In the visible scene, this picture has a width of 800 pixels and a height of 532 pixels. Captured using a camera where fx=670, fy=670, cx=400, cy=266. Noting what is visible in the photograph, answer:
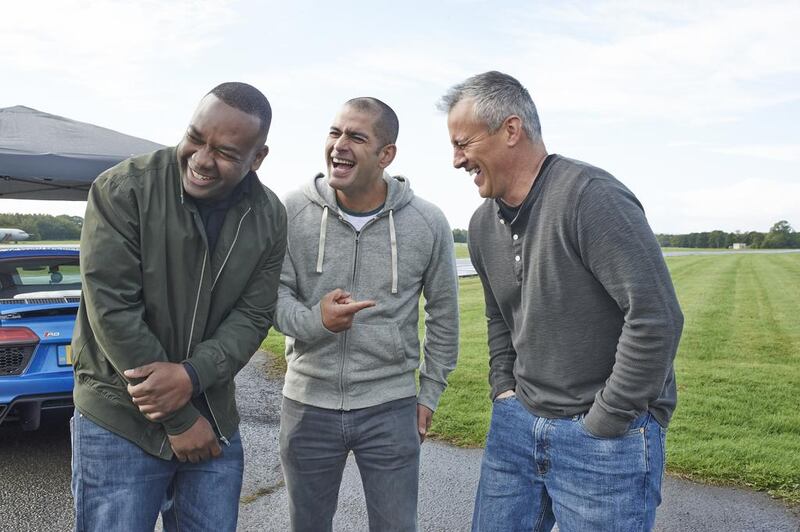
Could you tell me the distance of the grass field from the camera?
15.8ft

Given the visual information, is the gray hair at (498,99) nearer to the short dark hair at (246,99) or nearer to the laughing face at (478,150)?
the laughing face at (478,150)

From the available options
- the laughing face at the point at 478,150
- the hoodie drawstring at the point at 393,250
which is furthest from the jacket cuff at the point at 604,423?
the hoodie drawstring at the point at 393,250

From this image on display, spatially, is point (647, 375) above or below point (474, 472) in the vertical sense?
above

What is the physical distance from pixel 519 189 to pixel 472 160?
7.3 inches

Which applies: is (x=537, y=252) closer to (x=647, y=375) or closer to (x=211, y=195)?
(x=647, y=375)

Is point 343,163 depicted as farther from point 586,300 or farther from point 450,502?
point 450,502

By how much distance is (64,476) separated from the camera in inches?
184

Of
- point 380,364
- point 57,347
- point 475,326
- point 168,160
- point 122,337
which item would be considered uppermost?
point 168,160

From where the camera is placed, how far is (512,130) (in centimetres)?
220

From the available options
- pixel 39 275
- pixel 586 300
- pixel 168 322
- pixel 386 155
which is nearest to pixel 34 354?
pixel 39 275

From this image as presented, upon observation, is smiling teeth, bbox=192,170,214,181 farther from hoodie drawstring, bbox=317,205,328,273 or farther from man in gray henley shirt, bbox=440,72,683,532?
man in gray henley shirt, bbox=440,72,683,532

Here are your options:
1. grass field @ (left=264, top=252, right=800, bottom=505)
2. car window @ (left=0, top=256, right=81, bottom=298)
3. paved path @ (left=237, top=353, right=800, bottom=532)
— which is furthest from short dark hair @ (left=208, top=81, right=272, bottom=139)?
car window @ (left=0, top=256, right=81, bottom=298)

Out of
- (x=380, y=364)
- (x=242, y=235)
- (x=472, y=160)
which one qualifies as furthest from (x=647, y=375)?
(x=242, y=235)

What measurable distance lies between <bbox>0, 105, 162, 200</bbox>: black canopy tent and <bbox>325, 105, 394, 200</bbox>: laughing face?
21.5 feet
